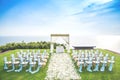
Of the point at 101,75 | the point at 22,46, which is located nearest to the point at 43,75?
the point at 101,75

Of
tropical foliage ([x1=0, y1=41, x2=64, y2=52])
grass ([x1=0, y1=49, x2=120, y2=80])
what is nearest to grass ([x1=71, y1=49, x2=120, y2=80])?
grass ([x1=0, y1=49, x2=120, y2=80])

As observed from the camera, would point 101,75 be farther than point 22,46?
No

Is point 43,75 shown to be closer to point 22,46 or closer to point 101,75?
point 101,75

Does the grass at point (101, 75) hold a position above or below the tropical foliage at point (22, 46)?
below

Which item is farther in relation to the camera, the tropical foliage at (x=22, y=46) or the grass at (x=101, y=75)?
the tropical foliage at (x=22, y=46)

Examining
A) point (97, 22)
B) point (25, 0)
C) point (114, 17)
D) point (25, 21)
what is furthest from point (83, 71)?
point (25, 21)

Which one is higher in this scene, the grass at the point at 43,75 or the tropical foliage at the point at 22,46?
the tropical foliage at the point at 22,46

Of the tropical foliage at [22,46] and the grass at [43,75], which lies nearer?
the grass at [43,75]

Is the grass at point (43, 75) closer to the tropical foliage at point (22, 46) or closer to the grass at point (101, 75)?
the grass at point (101, 75)

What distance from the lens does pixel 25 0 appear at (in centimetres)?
2778

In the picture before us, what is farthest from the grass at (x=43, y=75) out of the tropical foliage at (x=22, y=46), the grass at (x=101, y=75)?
the tropical foliage at (x=22, y=46)

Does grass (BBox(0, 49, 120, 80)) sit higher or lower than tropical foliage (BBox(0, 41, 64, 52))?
lower

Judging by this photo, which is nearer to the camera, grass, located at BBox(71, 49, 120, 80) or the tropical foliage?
grass, located at BBox(71, 49, 120, 80)

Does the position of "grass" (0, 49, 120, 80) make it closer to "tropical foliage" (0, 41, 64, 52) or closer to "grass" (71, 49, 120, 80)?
"grass" (71, 49, 120, 80)
